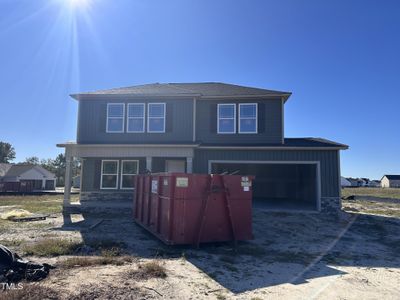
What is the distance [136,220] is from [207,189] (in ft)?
15.4

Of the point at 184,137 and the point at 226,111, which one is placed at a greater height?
the point at 226,111

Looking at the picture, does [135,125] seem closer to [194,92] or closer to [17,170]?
[194,92]

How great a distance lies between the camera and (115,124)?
55.8 feet

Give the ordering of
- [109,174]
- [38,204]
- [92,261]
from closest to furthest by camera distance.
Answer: [92,261] < [109,174] < [38,204]

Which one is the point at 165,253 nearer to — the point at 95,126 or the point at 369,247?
the point at 369,247

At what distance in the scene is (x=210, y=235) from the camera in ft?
28.2

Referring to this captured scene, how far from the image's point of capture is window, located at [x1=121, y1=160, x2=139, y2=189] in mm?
17384

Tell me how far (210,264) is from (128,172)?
11419mm

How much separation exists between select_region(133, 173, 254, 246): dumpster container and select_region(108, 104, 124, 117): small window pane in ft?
27.9

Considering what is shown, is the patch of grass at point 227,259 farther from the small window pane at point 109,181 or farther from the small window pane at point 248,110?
the small window pane at point 109,181

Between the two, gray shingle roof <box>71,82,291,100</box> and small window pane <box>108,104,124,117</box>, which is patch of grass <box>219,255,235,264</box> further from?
small window pane <box>108,104,124,117</box>

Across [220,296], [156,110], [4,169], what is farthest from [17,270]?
[4,169]

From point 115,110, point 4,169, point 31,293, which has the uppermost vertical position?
point 115,110

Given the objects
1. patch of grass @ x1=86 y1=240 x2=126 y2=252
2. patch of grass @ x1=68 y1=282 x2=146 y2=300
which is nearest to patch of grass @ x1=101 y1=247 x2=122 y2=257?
patch of grass @ x1=86 y1=240 x2=126 y2=252
